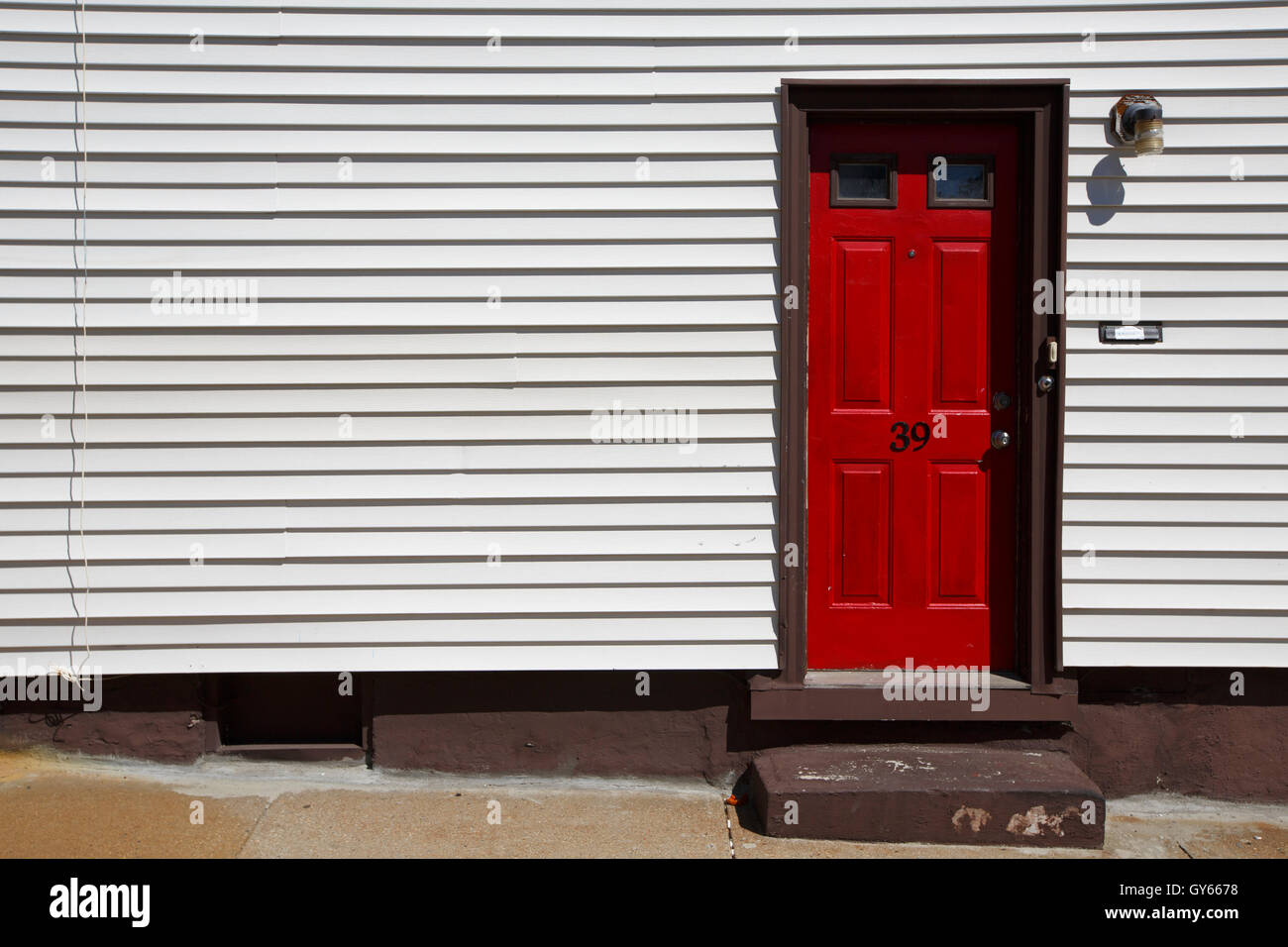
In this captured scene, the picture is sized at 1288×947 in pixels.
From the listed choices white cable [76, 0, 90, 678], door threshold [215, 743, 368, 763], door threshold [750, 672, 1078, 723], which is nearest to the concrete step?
door threshold [750, 672, 1078, 723]

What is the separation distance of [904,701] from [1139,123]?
243 cm

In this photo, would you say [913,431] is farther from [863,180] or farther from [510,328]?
[510,328]

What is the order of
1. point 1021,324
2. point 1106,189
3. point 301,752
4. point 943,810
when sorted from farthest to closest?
point 301,752, point 1021,324, point 1106,189, point 943,810

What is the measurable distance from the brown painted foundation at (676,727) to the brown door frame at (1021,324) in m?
0.15

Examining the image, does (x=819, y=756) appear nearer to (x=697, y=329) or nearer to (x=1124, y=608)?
(x=1124, y=608)

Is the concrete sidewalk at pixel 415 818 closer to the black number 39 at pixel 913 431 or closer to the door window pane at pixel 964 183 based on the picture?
the black number 39 at pixel 913 431

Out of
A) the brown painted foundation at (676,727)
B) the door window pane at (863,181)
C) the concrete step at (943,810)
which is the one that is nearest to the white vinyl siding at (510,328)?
the brown painted foundation at (676,727)

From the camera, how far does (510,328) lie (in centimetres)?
414

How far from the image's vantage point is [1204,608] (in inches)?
165

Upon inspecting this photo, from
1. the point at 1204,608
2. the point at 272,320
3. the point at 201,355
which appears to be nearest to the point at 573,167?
the point at 272,320

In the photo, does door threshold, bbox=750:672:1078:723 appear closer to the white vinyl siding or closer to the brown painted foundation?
the brown painted foundation

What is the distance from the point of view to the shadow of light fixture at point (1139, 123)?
13.1 feet

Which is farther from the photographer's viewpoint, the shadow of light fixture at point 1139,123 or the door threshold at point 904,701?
the door threshold at point 904,701

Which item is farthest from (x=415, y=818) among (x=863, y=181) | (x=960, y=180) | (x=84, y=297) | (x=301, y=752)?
(x=960, y=180)
